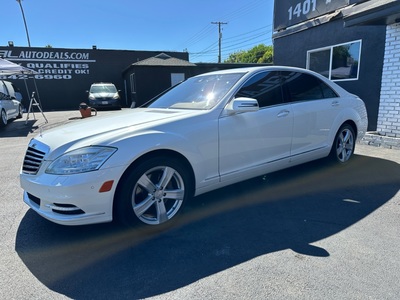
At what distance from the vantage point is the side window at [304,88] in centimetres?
402

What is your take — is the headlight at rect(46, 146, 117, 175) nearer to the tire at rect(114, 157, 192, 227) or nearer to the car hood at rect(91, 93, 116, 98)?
the tire at rect(114, 157, 192, 227)

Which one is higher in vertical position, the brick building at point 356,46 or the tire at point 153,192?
the brick building at point 356,46

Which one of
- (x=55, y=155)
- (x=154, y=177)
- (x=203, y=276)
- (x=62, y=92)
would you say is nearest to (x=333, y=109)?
(x=154, y=177)

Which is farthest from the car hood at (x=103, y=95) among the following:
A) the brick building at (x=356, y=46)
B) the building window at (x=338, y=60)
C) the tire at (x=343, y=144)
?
the tire at (x=343, y=144)

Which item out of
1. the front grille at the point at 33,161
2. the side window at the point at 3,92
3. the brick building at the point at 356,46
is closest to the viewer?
the front grille at the point at 33,161

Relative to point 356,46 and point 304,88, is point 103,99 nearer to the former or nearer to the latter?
point 356,46

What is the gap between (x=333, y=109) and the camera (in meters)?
4.45

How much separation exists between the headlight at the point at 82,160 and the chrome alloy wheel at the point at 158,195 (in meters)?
0.42

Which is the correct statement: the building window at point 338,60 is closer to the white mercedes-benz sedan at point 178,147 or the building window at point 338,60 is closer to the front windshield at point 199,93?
the white mercedes-benz sedan at point 178,147

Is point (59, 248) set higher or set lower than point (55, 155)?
lower

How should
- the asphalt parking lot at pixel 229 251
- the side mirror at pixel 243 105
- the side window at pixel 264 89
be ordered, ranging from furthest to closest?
1. the side window at pixel 264 89
2. the side mirror at pixel 243 105
3. the asphalt parking lot at pixel 229 251

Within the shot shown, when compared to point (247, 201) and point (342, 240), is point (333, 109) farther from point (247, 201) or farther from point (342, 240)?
point (342, 240)

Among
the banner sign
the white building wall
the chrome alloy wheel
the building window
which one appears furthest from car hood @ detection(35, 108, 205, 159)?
the banner sign

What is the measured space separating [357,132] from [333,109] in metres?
0.92
